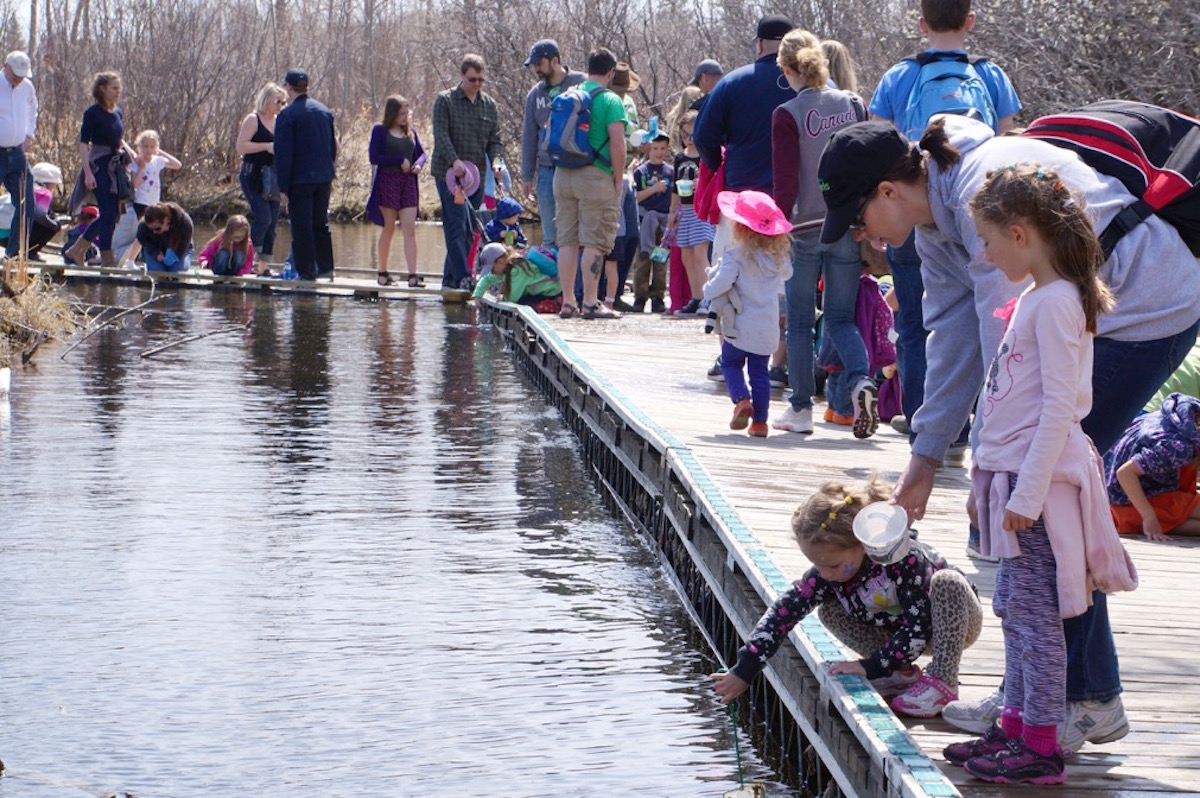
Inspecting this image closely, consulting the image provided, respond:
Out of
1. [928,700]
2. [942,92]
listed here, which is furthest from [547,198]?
[928,700]

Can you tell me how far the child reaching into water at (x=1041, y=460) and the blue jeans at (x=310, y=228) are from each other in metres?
12.8

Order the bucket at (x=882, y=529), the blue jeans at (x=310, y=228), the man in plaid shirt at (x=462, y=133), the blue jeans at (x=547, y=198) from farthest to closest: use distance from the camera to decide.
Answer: the blue jeans at (x=310, y=228)
the man in plaid shirt at (x=462, y=133)
the blue jeans at (x=547, y=198)
the bucket at (x=882, y=529)

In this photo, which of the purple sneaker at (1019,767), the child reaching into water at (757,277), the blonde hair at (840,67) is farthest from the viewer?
the blonde hair at (840,67)

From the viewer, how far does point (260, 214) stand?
57.1 ft

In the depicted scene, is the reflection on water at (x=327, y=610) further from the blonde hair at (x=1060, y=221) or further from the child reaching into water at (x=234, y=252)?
the child reaching into water at (x=234, y=252)

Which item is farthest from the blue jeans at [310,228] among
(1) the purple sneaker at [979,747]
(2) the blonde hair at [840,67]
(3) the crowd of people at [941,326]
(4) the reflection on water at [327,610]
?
(1) the purple sneaker at [979,747]

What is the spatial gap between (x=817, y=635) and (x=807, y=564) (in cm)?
90

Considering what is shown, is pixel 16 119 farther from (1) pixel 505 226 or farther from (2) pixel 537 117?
(2) pixel 537 117

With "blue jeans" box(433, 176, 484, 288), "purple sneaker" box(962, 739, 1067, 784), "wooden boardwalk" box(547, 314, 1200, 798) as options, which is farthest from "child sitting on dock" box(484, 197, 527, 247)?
"purple sneaker" box(962, 739, 1067, 784)


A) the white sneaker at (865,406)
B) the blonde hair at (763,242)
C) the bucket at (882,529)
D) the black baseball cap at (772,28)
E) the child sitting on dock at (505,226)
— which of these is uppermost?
the black baseball cap at (772,28)

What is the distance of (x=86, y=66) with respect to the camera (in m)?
32.5

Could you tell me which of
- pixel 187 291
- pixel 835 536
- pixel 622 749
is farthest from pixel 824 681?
pixel 187 291

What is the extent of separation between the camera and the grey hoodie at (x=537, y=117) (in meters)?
13.5

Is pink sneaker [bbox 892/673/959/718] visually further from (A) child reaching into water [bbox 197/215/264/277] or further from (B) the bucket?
(A) child reaching into water [bbox 197/215/264/277]
